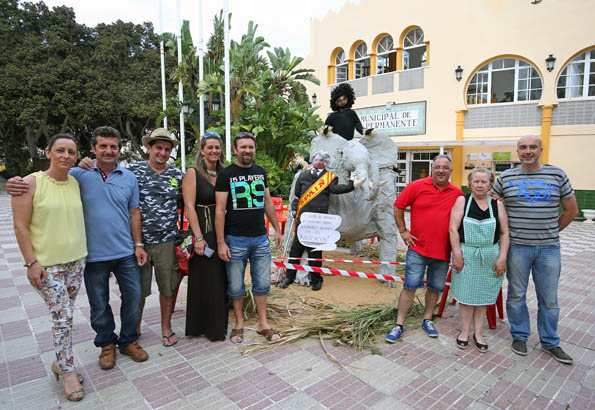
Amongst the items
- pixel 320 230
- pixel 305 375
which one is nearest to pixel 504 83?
pixel 320 230

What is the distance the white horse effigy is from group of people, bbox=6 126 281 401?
1.64m

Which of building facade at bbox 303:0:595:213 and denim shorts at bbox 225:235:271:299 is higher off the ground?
building facade at bbox 303:0:595:213

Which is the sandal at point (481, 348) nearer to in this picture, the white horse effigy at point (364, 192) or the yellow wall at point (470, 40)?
the white horse effigy at point (364, 192)

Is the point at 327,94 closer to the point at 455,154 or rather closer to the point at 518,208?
the point at 455,154

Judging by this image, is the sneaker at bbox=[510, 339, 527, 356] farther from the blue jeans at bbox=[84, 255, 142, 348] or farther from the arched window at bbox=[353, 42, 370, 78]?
the arched window at bbox=[353, 42, 370, 78]

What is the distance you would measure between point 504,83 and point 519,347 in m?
12.5

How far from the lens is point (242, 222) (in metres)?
3.30

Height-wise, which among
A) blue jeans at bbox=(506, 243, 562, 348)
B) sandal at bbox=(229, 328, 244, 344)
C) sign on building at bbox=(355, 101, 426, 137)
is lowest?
sandal at bbox=(229, 328, 244, 344)

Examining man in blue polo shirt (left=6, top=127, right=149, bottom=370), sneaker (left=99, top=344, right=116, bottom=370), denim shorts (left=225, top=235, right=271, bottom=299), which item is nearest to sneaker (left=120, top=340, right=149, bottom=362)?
man in blue polo shirt (left=6, top=127, right=149, bottom=370)

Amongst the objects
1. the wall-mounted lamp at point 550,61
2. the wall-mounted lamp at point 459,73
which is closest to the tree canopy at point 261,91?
the wall-mounted lamp at point 459,73

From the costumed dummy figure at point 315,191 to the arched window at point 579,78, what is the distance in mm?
11320

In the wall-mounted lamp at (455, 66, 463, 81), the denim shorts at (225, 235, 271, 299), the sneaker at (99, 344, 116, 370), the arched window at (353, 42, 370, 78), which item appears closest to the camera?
the sneaker at (99, 344, 116, 370)

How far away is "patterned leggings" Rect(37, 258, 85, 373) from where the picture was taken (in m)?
2.54

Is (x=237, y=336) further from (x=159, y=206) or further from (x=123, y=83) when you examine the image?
(x=123, y=83)
